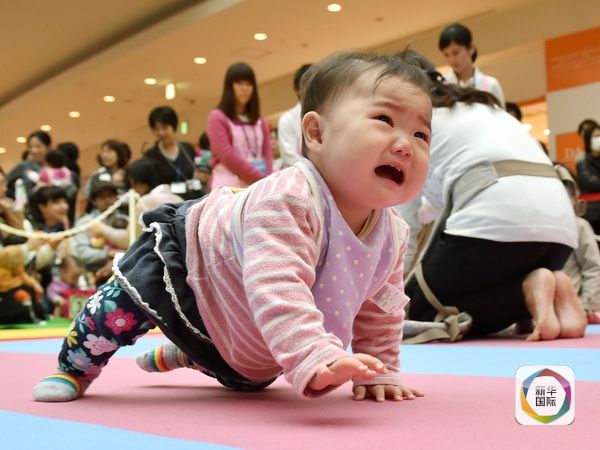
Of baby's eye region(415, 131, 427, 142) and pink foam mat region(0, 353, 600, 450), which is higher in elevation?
baby's eye region(415, 131, 427, 142)

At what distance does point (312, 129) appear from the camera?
1268 mm

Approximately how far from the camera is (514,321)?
2.60 m

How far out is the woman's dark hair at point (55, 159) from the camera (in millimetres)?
6363

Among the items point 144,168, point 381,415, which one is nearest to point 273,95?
point 144,168

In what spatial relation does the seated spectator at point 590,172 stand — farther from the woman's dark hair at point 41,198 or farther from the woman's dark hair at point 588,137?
the woman's dark hair at point 41,198

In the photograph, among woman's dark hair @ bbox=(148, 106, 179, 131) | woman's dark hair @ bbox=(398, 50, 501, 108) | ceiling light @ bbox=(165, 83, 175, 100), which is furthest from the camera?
ceiling light @ bbox=(165, 83, 175, 100)

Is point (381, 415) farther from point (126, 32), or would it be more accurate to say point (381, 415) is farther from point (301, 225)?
point (126, 32)

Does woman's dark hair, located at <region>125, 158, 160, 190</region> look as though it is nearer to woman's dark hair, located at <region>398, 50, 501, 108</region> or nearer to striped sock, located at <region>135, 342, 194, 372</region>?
woman's dark hair, located at <region>398, 50, 501, 108</region>

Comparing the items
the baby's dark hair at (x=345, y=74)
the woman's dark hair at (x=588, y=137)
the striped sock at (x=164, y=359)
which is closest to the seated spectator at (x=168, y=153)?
the woman's dark hair at (x=588, y=137)

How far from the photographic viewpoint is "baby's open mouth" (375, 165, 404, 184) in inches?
46.9

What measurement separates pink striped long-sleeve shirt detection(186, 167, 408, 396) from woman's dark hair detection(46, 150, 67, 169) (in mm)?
5321

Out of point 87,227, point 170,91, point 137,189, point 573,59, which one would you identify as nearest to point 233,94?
point 137,189

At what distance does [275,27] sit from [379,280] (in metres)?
8.42
